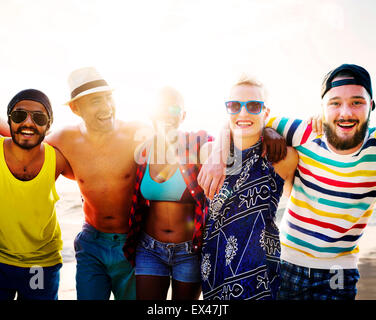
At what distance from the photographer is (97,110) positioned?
3221mm

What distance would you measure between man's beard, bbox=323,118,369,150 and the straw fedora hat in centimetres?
209

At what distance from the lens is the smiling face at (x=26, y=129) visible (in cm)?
283

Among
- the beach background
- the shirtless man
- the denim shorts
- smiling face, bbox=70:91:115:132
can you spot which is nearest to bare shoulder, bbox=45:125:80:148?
the shirtless man

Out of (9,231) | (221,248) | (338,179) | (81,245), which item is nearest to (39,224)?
(9,231)

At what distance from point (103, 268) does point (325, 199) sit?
2.12 m

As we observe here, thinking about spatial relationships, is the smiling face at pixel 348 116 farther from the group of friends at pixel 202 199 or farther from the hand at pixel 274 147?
the hand at pixel 274 147

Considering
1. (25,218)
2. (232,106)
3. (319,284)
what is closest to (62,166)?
(25,218)

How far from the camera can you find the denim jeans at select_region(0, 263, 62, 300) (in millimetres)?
2787

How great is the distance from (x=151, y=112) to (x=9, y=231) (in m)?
1.61

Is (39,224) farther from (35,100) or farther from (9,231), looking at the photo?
(35,100)

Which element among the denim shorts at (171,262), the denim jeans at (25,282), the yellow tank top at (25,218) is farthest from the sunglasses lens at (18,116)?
the denim shorts at (171,262)

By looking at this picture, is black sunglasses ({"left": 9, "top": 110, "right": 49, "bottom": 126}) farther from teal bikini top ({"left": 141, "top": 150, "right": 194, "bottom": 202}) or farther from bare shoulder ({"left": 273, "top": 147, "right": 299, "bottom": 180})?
bare shoulder ({"left": 273, "top": 147, "right": 299, "bottom": 180})

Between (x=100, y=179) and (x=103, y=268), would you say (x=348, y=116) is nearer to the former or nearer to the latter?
(x=100, y=179)

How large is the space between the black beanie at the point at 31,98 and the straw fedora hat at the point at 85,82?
0.94ft
